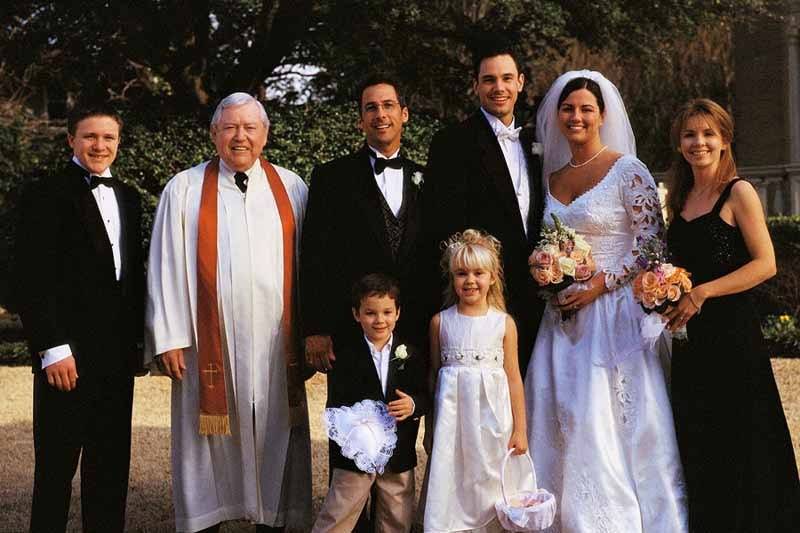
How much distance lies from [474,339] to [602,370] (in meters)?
0.66

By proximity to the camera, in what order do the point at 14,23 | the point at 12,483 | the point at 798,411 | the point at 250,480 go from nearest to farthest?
the point at 250,480, the point at 12,483, the point at 798,411, the point at 14,23

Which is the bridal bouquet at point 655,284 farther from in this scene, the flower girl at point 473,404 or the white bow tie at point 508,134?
the white bow tie at point 508,134

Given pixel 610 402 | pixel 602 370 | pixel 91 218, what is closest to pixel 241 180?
pixel 91 218

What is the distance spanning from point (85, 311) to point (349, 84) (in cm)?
829

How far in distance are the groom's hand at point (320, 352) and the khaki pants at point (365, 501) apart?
20.9 inches

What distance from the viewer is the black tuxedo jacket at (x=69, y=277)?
484 cm

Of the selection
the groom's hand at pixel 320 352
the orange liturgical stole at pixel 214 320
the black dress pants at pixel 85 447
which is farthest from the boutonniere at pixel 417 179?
the black dress pants at pixel 85 447

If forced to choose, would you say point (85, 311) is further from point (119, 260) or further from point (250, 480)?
point (250, 480)

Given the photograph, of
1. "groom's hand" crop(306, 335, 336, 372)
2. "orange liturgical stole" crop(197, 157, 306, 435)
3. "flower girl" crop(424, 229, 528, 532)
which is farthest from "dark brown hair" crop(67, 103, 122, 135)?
"flower girl" crop(424, 229, 528, 532)

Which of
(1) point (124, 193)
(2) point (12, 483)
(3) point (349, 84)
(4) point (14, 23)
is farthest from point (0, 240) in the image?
(1) point (124, 193)

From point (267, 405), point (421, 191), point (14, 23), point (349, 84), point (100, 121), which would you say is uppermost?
point (14, 23)

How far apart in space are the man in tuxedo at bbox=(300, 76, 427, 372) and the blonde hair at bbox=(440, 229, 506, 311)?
22cm

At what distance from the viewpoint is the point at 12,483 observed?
7.15 m

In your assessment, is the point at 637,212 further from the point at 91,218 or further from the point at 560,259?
the point at 91,218
